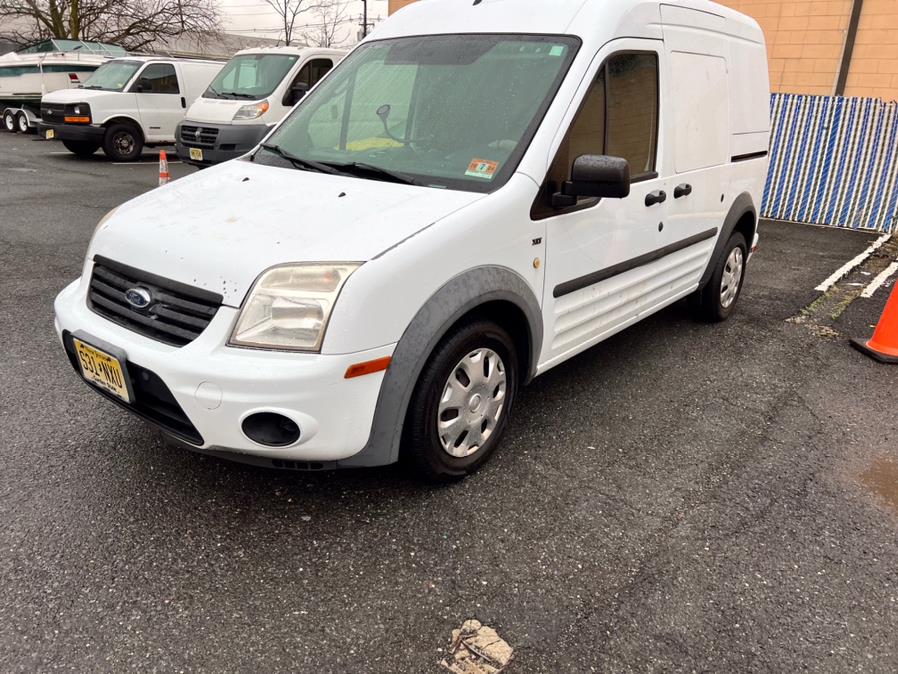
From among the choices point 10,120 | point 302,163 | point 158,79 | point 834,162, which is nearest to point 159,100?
point 158,79

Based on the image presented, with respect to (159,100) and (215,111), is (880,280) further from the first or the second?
(159,100)

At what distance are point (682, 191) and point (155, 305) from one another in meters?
2.91

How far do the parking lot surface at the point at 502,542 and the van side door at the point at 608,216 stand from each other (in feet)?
1.76

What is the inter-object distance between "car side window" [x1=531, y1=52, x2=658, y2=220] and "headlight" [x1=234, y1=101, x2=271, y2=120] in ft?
27.1

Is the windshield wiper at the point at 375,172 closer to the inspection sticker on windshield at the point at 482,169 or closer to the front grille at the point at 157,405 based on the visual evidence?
the inspection sticker on windshield at the point at 482,169

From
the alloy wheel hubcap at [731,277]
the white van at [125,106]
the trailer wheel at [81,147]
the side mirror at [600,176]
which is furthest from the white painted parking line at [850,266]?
the trailer wheel at [81,147]

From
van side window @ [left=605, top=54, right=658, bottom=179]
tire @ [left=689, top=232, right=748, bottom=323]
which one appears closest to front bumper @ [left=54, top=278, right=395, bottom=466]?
van side window @ [left=605, top=54, right=658, bottom=179]

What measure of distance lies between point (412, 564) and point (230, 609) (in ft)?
2.08

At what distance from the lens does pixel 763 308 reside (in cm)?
576

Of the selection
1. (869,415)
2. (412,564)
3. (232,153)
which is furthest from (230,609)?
(232,153)

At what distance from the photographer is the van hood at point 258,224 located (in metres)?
2.43

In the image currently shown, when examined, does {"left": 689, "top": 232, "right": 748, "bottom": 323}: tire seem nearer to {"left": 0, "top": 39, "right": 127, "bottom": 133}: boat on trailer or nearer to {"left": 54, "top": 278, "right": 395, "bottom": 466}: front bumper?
{"left": 54, "top": 278, "right": 395, "bottom": 466}: front bumper

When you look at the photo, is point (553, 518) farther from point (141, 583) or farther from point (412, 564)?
point (141, 583)

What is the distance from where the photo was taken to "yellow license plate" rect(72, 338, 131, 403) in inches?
100.0
